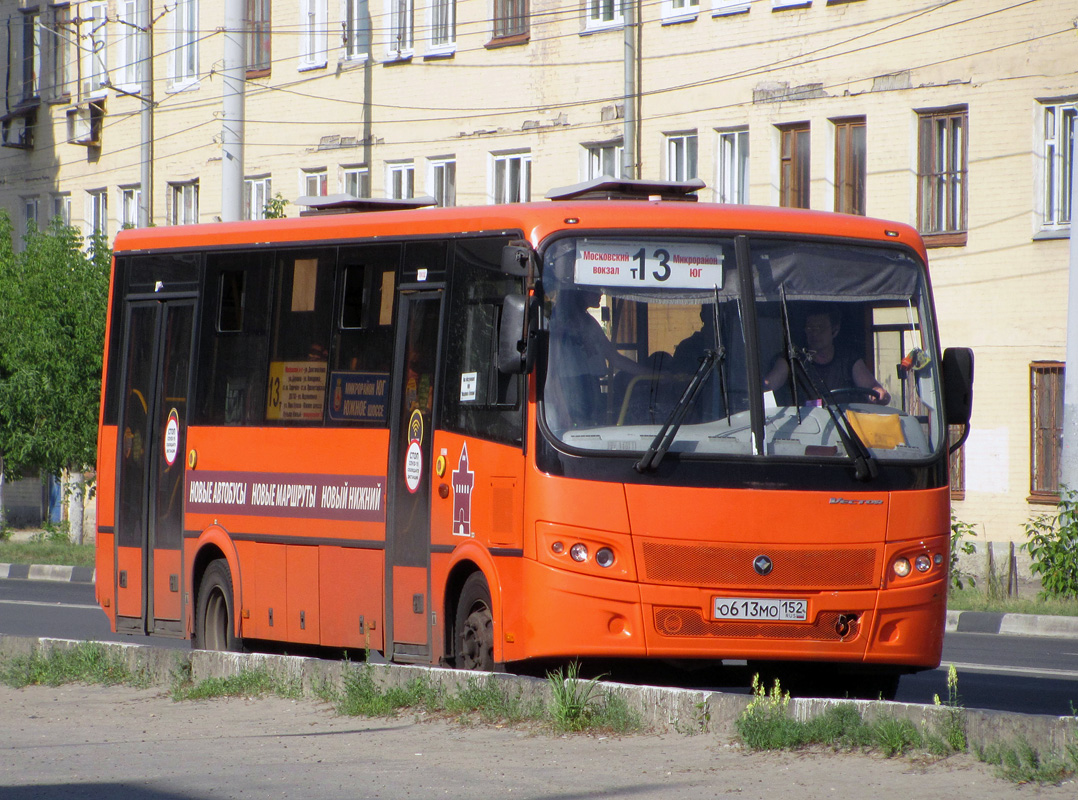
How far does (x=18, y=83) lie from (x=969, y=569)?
28.5m

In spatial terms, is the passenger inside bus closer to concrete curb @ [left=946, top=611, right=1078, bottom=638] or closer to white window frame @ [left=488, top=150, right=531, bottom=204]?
concrete curb @ [left=946, top=611, right=1078, bottom=638]

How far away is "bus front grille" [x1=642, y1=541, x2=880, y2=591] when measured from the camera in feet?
34.1

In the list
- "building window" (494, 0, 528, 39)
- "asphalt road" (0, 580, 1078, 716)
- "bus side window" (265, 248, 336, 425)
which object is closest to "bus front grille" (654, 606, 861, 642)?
"asphalt road" (0, 580, 1078, 716)

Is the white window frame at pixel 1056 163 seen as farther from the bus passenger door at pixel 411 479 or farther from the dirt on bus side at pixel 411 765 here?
the dirt on bus side at pixel 411 765

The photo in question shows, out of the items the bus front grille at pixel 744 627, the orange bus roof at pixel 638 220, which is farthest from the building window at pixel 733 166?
the bus front grille at pixel 744 627

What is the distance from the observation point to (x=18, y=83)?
4591 cm

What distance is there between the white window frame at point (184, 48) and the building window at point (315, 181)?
4.31m

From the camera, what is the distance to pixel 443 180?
33.9m

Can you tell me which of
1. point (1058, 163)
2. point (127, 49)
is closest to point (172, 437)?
point (1058, 163)

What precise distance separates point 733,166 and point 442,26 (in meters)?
6.80

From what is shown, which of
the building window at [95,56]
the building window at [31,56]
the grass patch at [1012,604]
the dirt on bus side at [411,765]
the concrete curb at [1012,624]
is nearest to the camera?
the dirt on bus side at [411,765]

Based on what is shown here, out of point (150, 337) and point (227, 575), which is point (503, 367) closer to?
point (227, 575)

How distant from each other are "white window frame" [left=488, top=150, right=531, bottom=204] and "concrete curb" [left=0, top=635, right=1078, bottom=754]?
20.1 meters

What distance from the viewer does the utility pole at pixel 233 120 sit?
2569cm
